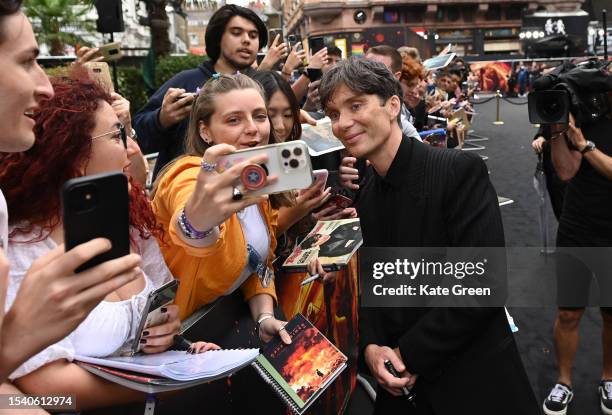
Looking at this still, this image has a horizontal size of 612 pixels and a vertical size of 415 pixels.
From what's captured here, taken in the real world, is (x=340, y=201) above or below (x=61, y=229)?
below

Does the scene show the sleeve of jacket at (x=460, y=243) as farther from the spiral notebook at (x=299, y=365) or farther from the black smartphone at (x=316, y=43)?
the black smartphone at (x=316, y=43)

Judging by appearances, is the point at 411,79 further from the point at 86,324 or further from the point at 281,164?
the point at 86,324

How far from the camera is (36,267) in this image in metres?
0.89

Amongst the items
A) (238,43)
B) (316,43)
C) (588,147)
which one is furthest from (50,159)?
(316,43)

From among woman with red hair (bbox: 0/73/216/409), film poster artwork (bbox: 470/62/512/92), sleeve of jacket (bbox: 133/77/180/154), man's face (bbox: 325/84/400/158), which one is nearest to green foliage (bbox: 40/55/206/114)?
sleeve of jacket (bbox: 133/77/180/154)

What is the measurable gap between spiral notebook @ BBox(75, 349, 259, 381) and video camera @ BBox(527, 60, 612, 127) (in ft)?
7.39

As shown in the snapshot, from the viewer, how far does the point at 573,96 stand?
2.97 metres

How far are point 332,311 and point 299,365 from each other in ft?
3.53

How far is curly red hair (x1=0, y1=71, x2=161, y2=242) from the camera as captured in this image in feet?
4.83

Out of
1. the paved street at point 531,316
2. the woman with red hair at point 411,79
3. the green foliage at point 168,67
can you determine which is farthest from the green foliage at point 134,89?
the woman with red hair at point 411,79

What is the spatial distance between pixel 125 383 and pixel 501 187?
336 inches

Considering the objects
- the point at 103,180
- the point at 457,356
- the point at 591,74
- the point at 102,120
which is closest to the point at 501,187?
the point at 591,74

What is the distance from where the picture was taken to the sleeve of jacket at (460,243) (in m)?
1.82

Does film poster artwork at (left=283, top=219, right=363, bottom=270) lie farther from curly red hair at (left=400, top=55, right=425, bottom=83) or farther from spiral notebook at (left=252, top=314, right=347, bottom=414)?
curly red hair at (left=400, top=55, right=425, bottom=83)
